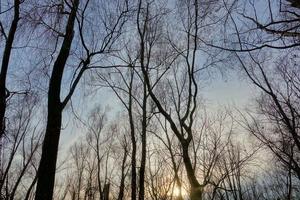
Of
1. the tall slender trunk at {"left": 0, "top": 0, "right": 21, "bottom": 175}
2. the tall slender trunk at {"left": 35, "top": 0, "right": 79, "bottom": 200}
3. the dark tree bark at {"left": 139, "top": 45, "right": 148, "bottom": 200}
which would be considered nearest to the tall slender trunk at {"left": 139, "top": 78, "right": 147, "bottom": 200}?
the dark tree bark at {"left": 139, "top": 45, "right": 148, "bottom": 200}

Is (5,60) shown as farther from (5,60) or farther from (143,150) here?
(143,150)

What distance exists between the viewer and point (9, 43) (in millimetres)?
6520

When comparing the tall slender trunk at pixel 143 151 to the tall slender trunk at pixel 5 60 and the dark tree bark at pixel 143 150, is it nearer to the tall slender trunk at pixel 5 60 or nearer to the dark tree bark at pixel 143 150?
the dark tree bark at pixel 143 150

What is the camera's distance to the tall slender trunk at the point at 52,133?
4.94 meters

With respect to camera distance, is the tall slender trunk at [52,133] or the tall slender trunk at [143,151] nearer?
the tall slender trunk at [52,133]

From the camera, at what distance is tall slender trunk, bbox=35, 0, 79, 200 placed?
4.94 m

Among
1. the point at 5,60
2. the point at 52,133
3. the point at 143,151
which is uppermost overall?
the point at 5,60

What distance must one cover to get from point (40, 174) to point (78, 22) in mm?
3417

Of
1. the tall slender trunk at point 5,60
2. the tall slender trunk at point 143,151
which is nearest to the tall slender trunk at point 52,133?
the tall slender trunk at point 5,60

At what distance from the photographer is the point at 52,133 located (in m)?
5.39

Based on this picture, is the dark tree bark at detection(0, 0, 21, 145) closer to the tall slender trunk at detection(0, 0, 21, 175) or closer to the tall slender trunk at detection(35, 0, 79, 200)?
the tall slender trunk at detection(0, 0, 21, 175)

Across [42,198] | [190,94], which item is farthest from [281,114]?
[42,198]

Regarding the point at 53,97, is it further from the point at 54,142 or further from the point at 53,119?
the point at 54,142

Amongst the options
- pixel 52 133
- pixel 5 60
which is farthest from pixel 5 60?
pixel 52 133
